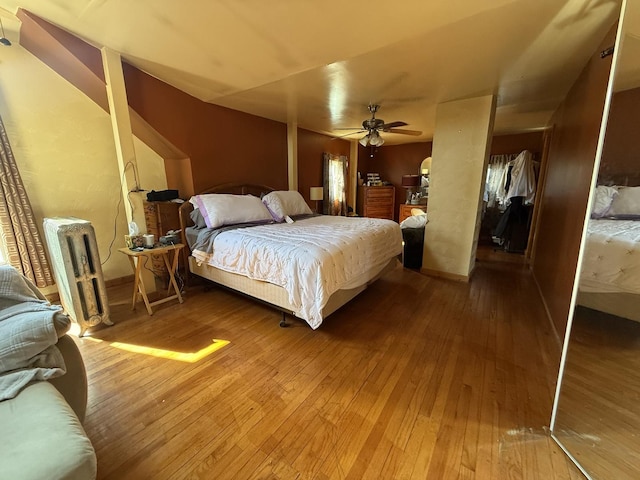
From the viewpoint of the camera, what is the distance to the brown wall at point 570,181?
5.77 ft

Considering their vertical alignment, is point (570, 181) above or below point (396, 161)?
below

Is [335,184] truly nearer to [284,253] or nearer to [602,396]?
[284,253]

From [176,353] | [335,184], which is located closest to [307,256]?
[176,353]

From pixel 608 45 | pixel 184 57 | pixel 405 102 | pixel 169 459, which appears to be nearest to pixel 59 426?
pixel 169 459

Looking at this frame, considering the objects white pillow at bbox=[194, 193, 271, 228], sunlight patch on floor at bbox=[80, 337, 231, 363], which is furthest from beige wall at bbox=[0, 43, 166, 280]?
sunlight patch on floor at bbox=[80, 337, 231, 363]

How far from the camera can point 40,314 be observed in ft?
3.79

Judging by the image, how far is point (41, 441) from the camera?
2.48 ft

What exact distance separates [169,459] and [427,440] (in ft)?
4.04

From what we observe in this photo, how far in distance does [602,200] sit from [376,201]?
5090 millimetres

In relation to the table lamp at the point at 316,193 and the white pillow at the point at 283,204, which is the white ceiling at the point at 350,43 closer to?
the white pillow at the point at 283,204

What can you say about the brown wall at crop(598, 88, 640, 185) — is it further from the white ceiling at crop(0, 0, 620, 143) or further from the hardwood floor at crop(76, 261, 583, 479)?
the hardwood floor at crop(76, 261, 583, 479)

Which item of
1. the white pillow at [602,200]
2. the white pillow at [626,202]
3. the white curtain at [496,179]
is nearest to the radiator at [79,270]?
the white pillow at [602,200]

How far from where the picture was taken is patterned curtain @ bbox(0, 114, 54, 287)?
229cm

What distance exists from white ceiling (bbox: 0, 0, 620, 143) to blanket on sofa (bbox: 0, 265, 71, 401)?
1868 millimetres
